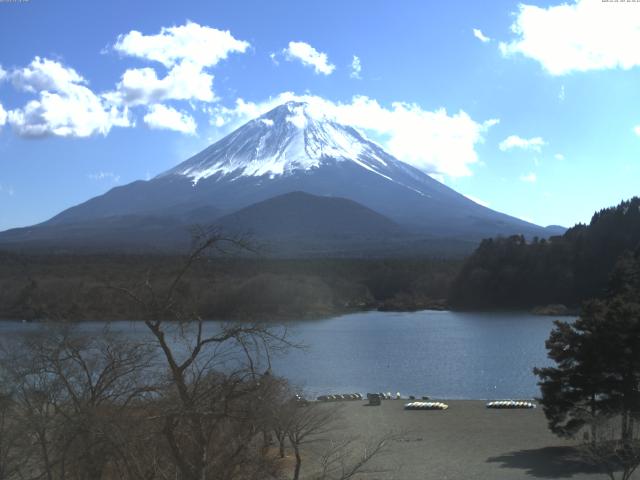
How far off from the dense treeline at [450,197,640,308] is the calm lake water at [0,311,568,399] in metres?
9.76

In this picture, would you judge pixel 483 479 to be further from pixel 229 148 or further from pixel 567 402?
pixel 229 148

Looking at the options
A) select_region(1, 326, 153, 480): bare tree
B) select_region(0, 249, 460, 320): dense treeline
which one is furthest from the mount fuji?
select_region(1, 326, 153, 480): bare tree

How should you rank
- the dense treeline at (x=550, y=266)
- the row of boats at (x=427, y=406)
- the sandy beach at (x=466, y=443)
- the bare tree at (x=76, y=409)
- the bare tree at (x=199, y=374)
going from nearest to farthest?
the bare tree at (x=199, y=374) < the bare tree at (x=76, y=409) < the sandy beach at (x=466, y=443) < the row of boats at (x=427, y=406) < the dense treeline at (x=550, y=266)

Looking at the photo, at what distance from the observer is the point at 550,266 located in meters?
51.7

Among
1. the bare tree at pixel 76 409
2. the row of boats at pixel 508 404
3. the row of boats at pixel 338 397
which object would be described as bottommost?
the row of boats at pixel 338 397

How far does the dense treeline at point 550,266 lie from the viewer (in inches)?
1966

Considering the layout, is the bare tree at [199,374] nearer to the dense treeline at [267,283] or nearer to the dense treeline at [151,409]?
the dense treeline at [151,409]

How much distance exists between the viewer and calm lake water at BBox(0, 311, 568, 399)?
21.5m

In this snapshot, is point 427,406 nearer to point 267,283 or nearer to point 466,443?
point 466,443

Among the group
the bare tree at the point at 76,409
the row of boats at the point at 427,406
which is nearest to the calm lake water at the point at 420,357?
the row of boats at the point at 427,406

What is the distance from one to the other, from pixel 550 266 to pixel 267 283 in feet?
70.1

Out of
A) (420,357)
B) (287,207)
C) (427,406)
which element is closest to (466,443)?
(427,406)

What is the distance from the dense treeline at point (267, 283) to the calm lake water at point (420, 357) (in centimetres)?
277

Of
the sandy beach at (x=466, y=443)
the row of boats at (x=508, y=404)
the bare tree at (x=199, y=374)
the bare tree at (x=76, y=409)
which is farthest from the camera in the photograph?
the row of boats at (x=508, y=404)
